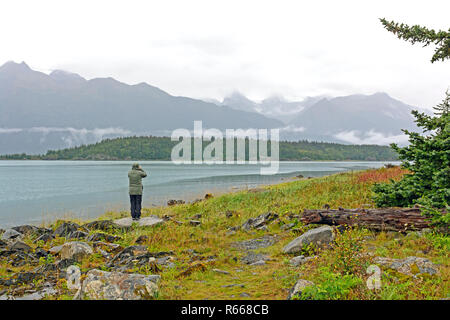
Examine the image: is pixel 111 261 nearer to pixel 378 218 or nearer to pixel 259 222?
pixel 259 222

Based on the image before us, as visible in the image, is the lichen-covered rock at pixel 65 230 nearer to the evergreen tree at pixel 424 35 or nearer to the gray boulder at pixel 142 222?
the gray boulder at pixel 142 222

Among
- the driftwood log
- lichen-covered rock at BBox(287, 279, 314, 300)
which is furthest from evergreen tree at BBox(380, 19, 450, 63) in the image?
lichen-covered rock at BBox(287, 279, 314, 300)

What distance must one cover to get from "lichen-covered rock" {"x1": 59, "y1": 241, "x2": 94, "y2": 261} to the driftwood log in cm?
874

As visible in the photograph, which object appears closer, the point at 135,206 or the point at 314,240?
the point at 314,240

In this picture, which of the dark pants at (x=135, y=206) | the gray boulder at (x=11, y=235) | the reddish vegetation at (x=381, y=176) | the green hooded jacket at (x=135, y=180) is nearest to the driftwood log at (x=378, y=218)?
the dark pants at (x=135, y=206)

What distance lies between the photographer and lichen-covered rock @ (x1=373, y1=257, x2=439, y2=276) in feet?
22.5

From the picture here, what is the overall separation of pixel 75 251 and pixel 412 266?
10.3 m

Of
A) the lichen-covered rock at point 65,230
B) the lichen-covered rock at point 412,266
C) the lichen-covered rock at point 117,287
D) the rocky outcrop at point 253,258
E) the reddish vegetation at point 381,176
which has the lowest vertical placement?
the lichen-covered rock at point 65,230

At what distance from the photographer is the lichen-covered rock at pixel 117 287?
6.46 metres

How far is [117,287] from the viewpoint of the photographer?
21.7 feet

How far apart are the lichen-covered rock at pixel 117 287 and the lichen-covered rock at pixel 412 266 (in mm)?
5389

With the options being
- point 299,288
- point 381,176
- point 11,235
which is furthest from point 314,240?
point 381,176

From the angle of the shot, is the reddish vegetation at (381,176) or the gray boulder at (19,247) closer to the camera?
the gray boulder at (19,247)
